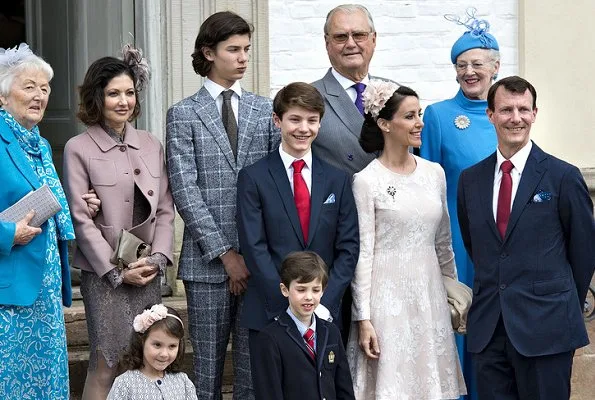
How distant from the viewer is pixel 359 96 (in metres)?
6.83

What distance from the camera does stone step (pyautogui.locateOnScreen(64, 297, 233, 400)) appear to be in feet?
24.5

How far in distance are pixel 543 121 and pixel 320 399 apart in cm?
309

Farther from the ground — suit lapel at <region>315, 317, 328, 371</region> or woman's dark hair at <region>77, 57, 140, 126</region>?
woman's dark hair at <region>77, 57, 140, 126</region>

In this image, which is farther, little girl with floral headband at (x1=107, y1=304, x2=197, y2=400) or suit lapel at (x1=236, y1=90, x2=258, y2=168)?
suit lapel at (x1=236, y1=90, x2=258, y2=168)

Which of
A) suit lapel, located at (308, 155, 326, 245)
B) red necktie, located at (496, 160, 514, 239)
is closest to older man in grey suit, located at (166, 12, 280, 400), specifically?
suit lapel, located at (308, 155, 326, 245)

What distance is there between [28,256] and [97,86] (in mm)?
869

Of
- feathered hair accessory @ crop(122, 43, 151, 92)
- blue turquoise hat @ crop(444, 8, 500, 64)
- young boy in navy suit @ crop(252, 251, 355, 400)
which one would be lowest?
young boy in navy suit @ crop(252, 251, 355, 400)

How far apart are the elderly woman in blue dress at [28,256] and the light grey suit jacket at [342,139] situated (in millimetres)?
1241

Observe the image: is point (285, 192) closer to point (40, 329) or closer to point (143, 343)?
point (143, 343)

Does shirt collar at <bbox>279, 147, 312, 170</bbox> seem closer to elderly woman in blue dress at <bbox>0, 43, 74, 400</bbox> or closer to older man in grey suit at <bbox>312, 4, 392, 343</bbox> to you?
older man in grey suit at <bbox>312, 4, 392, 343</bbox>

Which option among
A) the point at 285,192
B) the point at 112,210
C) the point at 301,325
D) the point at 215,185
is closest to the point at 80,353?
the point at 112,210

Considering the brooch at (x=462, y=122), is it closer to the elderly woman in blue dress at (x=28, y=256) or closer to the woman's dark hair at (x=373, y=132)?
the woman's dark hair at (x=373, y=132)

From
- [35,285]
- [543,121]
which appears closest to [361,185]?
[35,285]

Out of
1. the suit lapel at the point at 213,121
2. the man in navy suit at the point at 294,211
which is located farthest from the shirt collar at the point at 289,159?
the suit lapel at the point at 213,121
